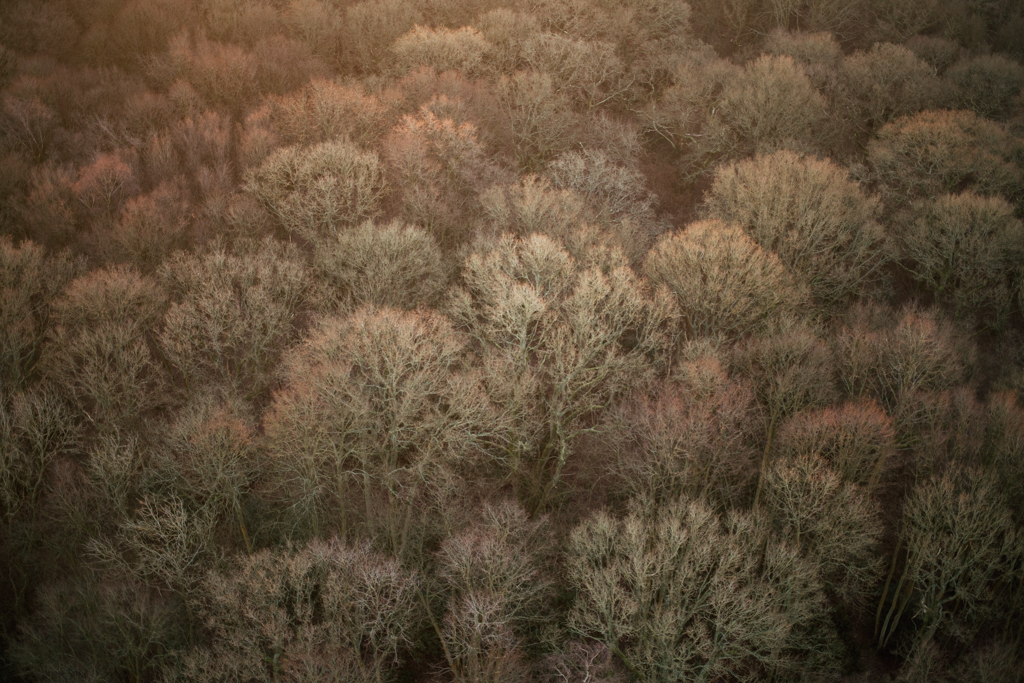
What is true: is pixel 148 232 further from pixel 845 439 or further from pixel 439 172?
pixel 845 439

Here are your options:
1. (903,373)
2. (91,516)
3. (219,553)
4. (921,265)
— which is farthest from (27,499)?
(921,265)

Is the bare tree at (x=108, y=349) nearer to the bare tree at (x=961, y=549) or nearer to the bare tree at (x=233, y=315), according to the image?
the bare tree at (x=233, y=315)

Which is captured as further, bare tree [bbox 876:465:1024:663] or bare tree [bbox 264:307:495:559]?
bare tree [bbox 264:307:495:559]

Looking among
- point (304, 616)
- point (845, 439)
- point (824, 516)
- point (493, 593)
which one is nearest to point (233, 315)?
point (304, 616)

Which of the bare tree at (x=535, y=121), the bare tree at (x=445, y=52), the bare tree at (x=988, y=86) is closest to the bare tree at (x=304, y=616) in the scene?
the bare tree at (x=535, y=121)

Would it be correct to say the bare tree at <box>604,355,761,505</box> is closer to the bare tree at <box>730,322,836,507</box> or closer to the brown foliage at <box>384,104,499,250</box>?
the bare tree at <box>730,322,836,507</box>

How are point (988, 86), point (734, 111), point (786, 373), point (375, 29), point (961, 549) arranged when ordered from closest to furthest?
point (961, 549), point (786, 373), point (734, 111), point (988, 86), point (375, 29)

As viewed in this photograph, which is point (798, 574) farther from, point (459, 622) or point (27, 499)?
point (27, 499)

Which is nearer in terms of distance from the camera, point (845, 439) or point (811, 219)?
point (845, 439)

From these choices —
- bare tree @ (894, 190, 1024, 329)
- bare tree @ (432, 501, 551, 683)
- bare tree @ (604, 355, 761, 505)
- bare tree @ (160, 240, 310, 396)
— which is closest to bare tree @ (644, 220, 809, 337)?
bare tree @ (604, 355, 761, 505)
